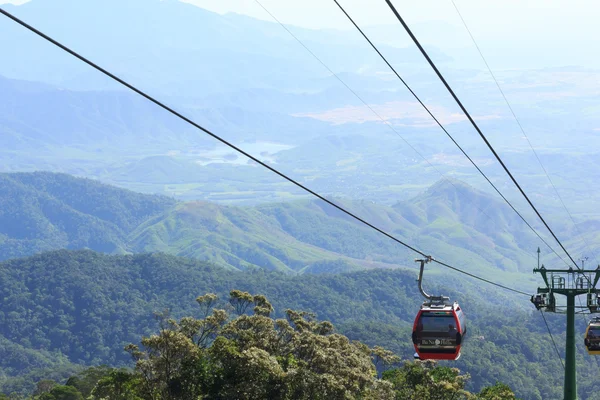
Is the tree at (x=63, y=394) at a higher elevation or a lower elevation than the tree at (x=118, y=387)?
lower

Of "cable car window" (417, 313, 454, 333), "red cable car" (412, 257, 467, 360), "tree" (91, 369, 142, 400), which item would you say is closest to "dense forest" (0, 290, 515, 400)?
"tree" (91, 369, 142, 400)

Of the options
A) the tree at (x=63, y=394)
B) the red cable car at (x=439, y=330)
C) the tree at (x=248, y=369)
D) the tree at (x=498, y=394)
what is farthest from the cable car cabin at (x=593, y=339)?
the tree at (x=63, y=394)

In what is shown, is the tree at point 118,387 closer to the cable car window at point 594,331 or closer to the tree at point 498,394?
the tree at point 498,394

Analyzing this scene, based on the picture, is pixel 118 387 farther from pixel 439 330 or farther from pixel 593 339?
pixel 439 330

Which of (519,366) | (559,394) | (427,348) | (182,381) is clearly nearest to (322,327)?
(182,381)

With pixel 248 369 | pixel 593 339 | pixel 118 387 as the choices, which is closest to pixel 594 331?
pixel 593 339

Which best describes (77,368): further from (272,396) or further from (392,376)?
(272,396)

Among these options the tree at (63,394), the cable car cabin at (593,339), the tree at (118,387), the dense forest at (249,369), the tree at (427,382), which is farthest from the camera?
the tree at (63,394)

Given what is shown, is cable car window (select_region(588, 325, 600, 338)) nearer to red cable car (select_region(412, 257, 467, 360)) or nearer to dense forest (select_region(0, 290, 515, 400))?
red cable car (select_region(412, 257, 467, 360))
